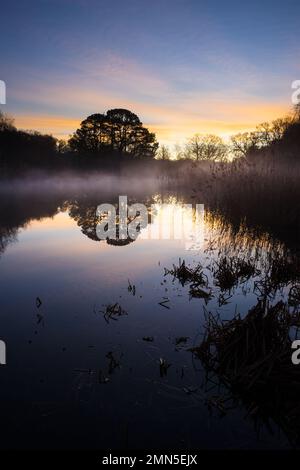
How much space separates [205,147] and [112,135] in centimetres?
2857

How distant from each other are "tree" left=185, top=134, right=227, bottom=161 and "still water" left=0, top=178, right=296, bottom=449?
2447 inches

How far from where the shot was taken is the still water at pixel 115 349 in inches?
92.2

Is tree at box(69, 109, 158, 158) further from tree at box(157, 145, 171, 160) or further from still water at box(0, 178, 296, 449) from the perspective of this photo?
still water at box(0, 178, 296, 449)

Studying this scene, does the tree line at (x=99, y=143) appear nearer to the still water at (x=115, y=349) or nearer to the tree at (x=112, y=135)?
the tree at (x=112, y=135)

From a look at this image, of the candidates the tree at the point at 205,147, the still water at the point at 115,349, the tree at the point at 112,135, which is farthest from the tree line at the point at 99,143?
the still water at the point at 115,349

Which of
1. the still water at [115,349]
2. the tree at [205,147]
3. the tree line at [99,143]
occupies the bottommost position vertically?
the still water at [115,349]

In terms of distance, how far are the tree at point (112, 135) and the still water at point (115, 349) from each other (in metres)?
39.9

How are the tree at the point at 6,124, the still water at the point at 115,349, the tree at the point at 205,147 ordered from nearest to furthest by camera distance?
the still water at the point at 115,349 < the tree at the point at 6,124 < the tree at the point at 205,147

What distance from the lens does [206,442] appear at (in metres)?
2.26

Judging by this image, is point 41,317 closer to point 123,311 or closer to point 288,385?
point 123,311

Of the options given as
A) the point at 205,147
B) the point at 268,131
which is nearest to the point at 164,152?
the point at 205,147

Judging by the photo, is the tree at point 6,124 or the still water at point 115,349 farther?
the tree at point 6,124

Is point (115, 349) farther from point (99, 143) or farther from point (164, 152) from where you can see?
point (164, 152)
